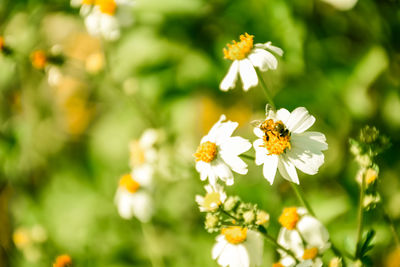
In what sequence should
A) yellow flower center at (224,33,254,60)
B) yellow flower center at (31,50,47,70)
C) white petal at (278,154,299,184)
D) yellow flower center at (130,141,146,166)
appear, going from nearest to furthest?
1. white petal at (278,154,299,184)
2. yellow flower center at (224,33,254,60)
3. yellow flower center at (31,50,47,70)
4. yellow flower center at (130,141,146,166)

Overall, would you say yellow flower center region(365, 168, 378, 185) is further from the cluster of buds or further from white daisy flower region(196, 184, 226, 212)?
white daisy flower region(196, 184, 226, 212)

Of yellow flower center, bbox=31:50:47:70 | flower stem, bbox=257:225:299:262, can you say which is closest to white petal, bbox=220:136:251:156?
flower stem, bbox=257:225:299:262

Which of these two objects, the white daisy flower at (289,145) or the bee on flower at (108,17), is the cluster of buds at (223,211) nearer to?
the white daisy flower at (289,145)

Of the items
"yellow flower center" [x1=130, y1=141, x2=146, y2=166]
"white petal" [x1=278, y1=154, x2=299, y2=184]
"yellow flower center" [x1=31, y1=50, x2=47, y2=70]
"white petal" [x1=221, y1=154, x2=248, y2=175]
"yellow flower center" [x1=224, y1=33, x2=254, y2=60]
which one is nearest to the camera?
"white petal" [x1=278, y1=154, x2=299, y2=184]

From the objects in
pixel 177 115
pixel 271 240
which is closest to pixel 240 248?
pixel 271 240

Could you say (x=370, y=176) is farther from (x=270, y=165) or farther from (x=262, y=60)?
(x=262, y=60)

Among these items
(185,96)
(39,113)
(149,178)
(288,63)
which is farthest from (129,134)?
(288,63)
